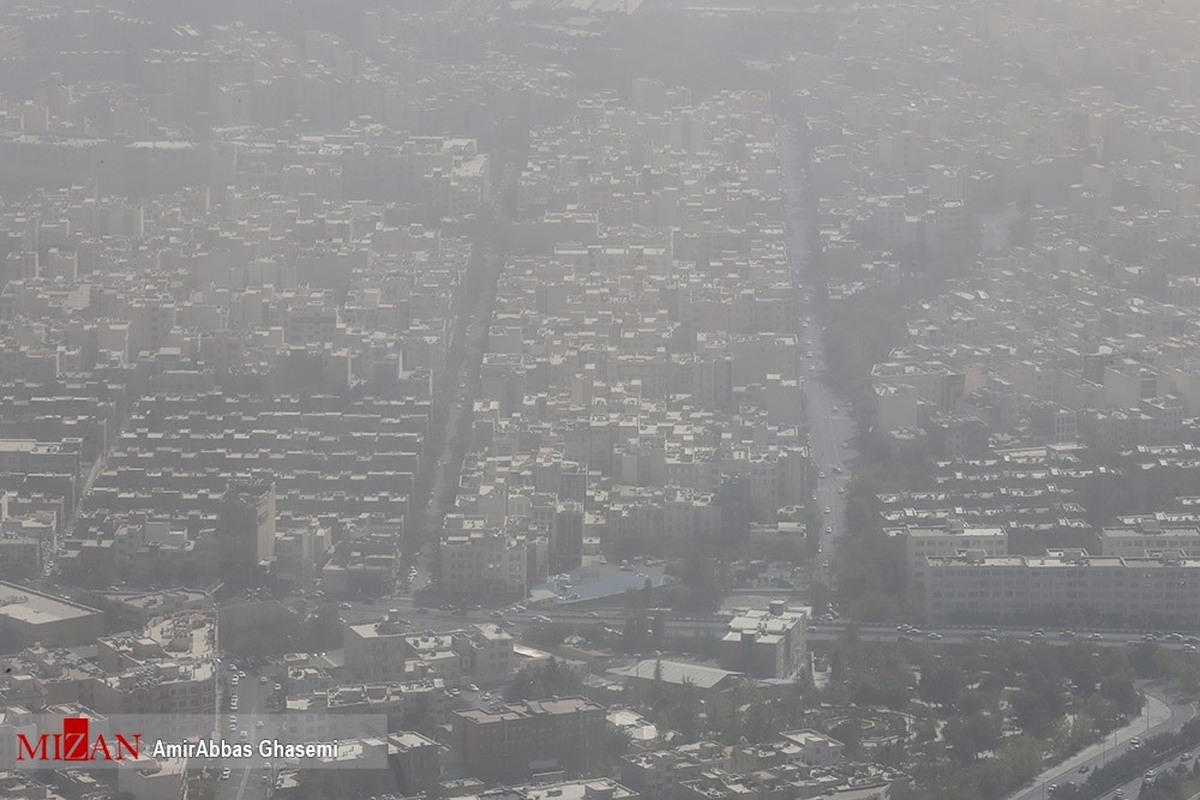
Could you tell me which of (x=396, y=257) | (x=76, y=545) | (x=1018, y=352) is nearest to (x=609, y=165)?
(x=396, y=257)

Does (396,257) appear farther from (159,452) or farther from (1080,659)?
(1080,659)

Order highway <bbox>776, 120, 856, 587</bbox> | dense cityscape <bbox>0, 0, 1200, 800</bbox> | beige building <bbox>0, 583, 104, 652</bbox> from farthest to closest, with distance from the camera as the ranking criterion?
highway <bbox>776, 120, 856, 587</bbox>, beige building <bbox>0, 583, 104, 652</bbox>, dense cityscape <bbox>0, 0, 1200, 800</bbox>

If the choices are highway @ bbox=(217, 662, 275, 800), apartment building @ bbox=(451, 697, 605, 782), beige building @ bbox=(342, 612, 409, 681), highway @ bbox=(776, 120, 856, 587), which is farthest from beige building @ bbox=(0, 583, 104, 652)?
highway @ bbox=(776, 120, 856, 587)

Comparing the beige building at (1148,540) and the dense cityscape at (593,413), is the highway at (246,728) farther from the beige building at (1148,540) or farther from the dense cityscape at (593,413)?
the beige building at (1148,540)

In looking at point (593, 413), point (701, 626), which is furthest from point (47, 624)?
point (593, 413)

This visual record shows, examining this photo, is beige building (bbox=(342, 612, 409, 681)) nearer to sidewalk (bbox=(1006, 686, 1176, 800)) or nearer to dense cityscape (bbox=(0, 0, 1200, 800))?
dense cityscape (bbox=(0, 0, 1200, 800))

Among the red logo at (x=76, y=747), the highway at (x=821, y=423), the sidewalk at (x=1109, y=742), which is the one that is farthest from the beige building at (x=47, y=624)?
the sidewalk at (x=1109, y=742)

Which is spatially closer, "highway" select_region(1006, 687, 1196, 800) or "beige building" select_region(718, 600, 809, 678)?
"highway" select_region(1006, 687, 1196, 800)
